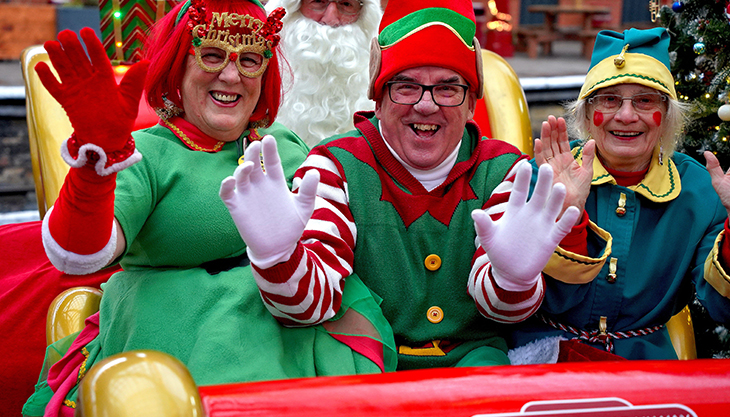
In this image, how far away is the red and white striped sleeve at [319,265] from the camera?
4.78 ft

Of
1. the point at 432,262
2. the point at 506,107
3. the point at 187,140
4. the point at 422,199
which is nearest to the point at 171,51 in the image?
the point at 187,140

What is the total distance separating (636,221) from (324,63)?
144 cm

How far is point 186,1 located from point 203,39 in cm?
14

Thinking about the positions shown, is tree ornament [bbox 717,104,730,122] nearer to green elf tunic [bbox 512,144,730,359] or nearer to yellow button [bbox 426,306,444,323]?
green elf tunic [bbox 512,144,730,359]

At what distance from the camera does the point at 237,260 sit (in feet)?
5.77

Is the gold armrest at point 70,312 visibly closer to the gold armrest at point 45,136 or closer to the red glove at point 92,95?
the gold armrest at point 45,136

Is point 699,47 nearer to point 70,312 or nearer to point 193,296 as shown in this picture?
point 193,296

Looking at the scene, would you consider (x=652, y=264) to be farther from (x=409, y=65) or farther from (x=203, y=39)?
(x=203, y=39)

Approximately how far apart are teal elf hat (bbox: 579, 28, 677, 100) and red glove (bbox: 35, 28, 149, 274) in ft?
3.96

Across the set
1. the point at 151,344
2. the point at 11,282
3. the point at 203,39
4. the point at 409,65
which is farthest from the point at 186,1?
the point at 11,282

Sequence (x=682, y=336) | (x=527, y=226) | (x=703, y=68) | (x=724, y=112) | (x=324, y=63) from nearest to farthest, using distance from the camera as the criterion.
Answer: (x=527, y=226)
(x=682, y=336)
(x=724, y=112)
(x=703, y=68)
(x=324, y=63)

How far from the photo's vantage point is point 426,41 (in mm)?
1728

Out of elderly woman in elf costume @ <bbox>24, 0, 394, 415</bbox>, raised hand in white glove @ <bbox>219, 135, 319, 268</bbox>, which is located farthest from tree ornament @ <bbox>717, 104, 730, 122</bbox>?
raised hand in white glove @ <bbox>219, 135, 319, 268</bbox>

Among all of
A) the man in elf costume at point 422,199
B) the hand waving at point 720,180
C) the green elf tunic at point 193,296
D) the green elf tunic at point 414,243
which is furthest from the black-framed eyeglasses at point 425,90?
the hand waving at point 720,180
